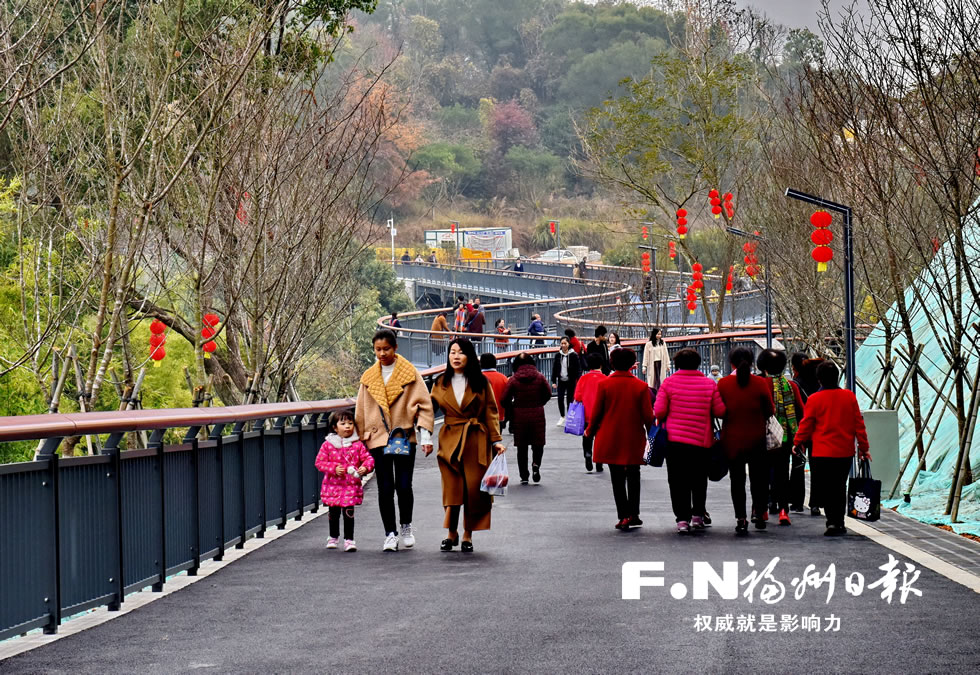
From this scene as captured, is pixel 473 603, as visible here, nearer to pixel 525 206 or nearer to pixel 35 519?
pixel 35 519

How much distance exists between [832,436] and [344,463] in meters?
4.23

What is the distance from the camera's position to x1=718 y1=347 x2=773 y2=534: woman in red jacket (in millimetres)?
12336

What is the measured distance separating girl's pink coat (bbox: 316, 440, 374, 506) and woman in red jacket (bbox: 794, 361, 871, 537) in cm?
391

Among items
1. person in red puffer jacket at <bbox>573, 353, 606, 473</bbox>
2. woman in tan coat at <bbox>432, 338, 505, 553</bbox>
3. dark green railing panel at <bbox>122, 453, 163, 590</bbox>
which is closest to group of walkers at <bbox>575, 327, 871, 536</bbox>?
woman in tan coat at <bbox>432, 338, 505, 553</bbox>

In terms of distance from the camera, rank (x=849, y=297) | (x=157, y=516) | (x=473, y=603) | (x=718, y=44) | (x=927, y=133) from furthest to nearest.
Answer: (x=718, y=44) → (x=849, y=297) → (x=927, y=133) → (x=157, y=516) → (x=473, y=603)

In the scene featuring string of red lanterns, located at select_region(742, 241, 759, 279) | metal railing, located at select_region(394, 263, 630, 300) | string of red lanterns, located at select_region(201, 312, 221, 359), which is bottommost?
string of red lanterns, located at select_region(201, 312, 221, 359)

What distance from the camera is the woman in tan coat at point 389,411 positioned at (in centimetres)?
1084

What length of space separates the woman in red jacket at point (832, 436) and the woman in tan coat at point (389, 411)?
11.6 feet

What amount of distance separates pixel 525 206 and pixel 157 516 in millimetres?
103606

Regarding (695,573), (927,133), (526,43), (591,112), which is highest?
(526,43)

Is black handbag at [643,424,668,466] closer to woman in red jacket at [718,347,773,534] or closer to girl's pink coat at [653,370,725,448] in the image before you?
girl's pink coat at [653,370,725,448]

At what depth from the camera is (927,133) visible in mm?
14102

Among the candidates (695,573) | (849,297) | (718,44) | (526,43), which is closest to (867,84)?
(849,297)

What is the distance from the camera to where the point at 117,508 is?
8.17 metres
